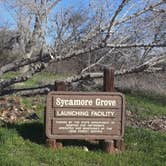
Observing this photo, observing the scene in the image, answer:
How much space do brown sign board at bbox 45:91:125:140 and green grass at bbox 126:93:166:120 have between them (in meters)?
4.73

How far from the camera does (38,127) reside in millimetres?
10422

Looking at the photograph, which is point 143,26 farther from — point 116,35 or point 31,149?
point 31,149

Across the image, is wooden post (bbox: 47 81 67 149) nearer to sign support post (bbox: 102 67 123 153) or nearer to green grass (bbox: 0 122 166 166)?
green grass (bbox: 0 122 166 166)

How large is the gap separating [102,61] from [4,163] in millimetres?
5846

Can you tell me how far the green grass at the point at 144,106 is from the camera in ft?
47.4

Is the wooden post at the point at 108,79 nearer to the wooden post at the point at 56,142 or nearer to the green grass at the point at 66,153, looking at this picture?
the wooden post at the point at 56,142

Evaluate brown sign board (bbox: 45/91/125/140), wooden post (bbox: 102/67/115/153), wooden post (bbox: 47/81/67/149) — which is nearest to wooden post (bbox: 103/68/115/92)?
wooden post (bbox: 102/67/115/153)

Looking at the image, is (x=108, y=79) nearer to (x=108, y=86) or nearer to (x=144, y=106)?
(x=108, y=86)

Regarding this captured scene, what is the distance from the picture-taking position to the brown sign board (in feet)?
29.3

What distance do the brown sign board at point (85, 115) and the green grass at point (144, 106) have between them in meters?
4.73

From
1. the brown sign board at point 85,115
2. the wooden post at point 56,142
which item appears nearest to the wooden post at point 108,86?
the brown sign board at point 85,115

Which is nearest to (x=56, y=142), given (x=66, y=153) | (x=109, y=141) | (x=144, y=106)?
(x=66, y=153)

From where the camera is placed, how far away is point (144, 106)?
1569 centimetres

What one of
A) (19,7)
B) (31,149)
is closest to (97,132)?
(31,149)
